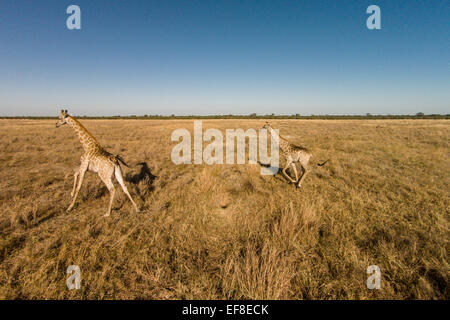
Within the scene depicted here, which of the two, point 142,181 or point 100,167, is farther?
point 142,181

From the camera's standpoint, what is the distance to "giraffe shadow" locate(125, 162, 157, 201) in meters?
5.75

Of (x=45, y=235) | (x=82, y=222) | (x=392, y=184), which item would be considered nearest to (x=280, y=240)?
(x=82, y=222)

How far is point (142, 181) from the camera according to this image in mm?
6508

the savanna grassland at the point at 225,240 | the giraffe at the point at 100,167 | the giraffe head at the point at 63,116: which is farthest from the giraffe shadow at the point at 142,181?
the giraffe head at the point at 63,116

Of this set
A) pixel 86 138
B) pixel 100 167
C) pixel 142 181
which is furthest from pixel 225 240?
pixel 86 138

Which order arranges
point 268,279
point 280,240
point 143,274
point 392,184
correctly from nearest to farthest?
point 268,279 < point 143,274 < point 280,240 < point 392,184

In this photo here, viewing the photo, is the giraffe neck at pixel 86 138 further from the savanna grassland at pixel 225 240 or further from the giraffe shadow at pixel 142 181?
the giraffe shadow at pixel 142 181

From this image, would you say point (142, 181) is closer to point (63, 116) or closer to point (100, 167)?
point (100, 167)
